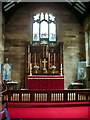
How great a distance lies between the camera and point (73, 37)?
12.1 metres

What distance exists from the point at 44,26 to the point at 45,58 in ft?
8.65

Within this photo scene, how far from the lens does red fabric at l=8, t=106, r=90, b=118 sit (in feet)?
16.8

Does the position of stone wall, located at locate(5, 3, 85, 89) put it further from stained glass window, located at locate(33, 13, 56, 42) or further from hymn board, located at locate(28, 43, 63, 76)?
hymn board, located at locate(28, 43, 63, 76)

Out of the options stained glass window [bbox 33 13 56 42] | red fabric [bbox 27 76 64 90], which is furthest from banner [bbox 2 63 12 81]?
stained glass window [bbox 33 13 56 42]

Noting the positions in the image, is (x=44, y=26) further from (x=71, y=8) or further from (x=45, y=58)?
(x=45, y=58)

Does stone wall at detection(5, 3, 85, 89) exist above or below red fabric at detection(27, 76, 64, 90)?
above

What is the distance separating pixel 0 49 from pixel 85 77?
20.3 feet

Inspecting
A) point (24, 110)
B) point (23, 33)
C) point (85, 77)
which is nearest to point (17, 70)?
point (23, 33)

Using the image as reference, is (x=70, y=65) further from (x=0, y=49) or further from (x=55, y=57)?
(x=0, y=49)

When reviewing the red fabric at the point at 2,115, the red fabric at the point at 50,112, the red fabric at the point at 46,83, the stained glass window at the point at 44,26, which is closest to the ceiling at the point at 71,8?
the stained glass window at the point at 44,26

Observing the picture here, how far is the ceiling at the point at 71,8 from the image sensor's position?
10.8 m

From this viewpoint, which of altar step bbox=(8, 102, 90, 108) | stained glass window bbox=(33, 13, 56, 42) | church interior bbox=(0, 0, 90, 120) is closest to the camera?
altar step bbox=(8, 102, 90, 108)

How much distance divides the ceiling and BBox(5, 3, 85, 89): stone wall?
0.27 metres

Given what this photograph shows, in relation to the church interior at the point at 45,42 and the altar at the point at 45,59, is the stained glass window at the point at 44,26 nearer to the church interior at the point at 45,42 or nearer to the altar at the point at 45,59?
the church interior at the point at 45,42
